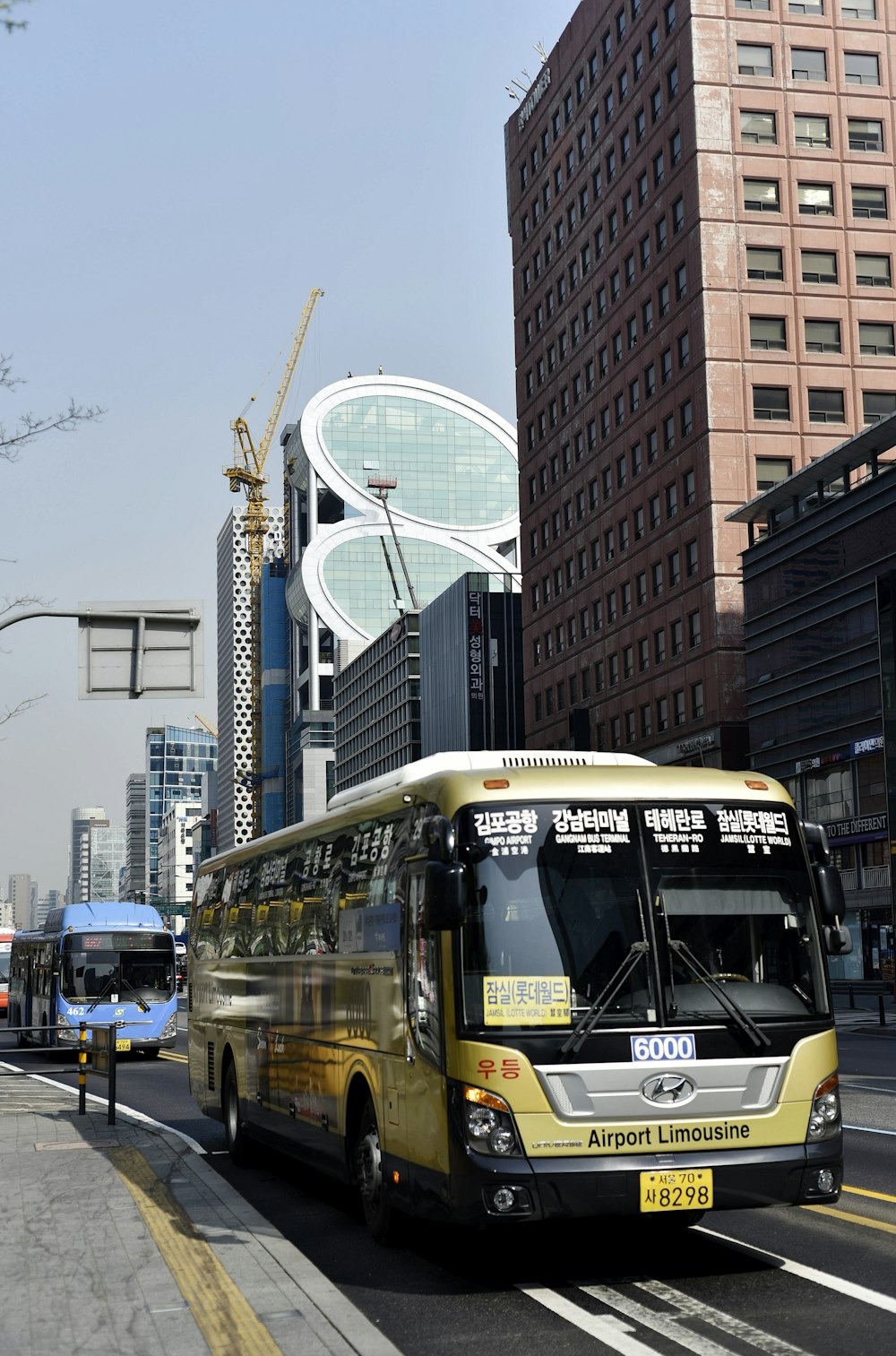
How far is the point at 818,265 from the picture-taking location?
2714 inches

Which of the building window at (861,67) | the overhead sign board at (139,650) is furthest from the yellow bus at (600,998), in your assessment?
the building window at (861,67)

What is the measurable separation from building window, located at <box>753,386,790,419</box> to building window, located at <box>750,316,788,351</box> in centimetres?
180

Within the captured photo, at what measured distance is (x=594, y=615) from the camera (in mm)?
79438

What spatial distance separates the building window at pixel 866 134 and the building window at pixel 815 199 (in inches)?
96.9

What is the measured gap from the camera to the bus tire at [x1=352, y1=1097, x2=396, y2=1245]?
993cm

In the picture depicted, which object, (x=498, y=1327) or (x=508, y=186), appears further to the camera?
(x=508, y=186)

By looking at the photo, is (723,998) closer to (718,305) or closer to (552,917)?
(552,917)

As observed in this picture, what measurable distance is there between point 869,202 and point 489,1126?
67409 millimetres

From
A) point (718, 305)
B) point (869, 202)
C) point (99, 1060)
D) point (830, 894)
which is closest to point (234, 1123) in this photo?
point (99, 1060)

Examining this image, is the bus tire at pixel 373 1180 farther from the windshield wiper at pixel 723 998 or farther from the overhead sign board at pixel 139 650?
the overhead sign board at pixel 139 650

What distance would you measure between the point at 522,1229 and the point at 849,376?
62.2m

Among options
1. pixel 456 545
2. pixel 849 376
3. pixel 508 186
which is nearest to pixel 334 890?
pixel 849 376

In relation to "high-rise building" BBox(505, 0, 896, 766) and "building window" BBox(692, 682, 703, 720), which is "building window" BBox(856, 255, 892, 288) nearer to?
"high-rise building" BBox(505, 0, 896, 766)

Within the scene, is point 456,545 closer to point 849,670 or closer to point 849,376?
point 849,376
